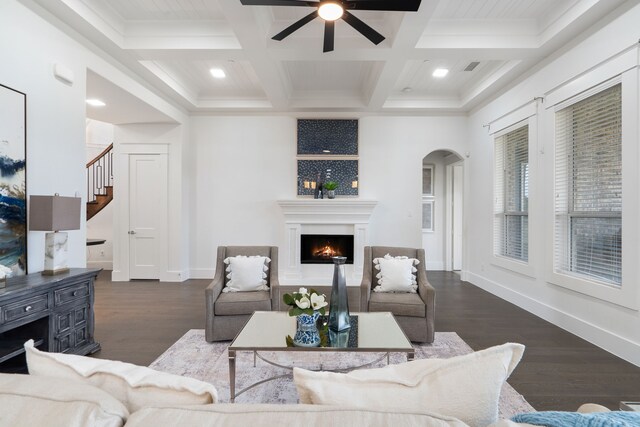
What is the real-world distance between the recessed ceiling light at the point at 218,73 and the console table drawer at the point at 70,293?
130 inches

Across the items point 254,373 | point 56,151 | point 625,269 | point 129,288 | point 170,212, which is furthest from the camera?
point 170,212

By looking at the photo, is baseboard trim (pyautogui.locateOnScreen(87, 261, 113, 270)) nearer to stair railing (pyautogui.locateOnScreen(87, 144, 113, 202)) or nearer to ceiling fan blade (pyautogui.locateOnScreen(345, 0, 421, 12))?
stair railing (pyautogui.locateOnScreen(87, 144, 113, 202))

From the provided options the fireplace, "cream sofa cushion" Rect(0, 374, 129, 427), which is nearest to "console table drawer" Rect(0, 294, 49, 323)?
"cream sofa cushion" Rect(0, 374, 129, 427)

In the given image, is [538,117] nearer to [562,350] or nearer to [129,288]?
[562,350]

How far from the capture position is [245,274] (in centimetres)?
340

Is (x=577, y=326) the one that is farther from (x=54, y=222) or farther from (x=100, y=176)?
(x=100, y=176)

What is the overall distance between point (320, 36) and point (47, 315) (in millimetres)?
3584

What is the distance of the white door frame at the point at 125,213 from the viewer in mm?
5891

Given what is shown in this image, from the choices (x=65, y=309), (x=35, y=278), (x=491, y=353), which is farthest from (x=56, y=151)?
(x=491, y=353)

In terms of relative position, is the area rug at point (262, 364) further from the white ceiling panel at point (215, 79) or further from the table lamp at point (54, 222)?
the white ceiling panel at point (215, 79)

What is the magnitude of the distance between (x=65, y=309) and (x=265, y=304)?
1627mm

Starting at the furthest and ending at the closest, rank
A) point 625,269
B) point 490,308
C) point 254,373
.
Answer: point 490,308
point 625,269
point 254,373

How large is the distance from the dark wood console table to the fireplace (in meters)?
3.57

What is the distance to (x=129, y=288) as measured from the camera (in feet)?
17.6
